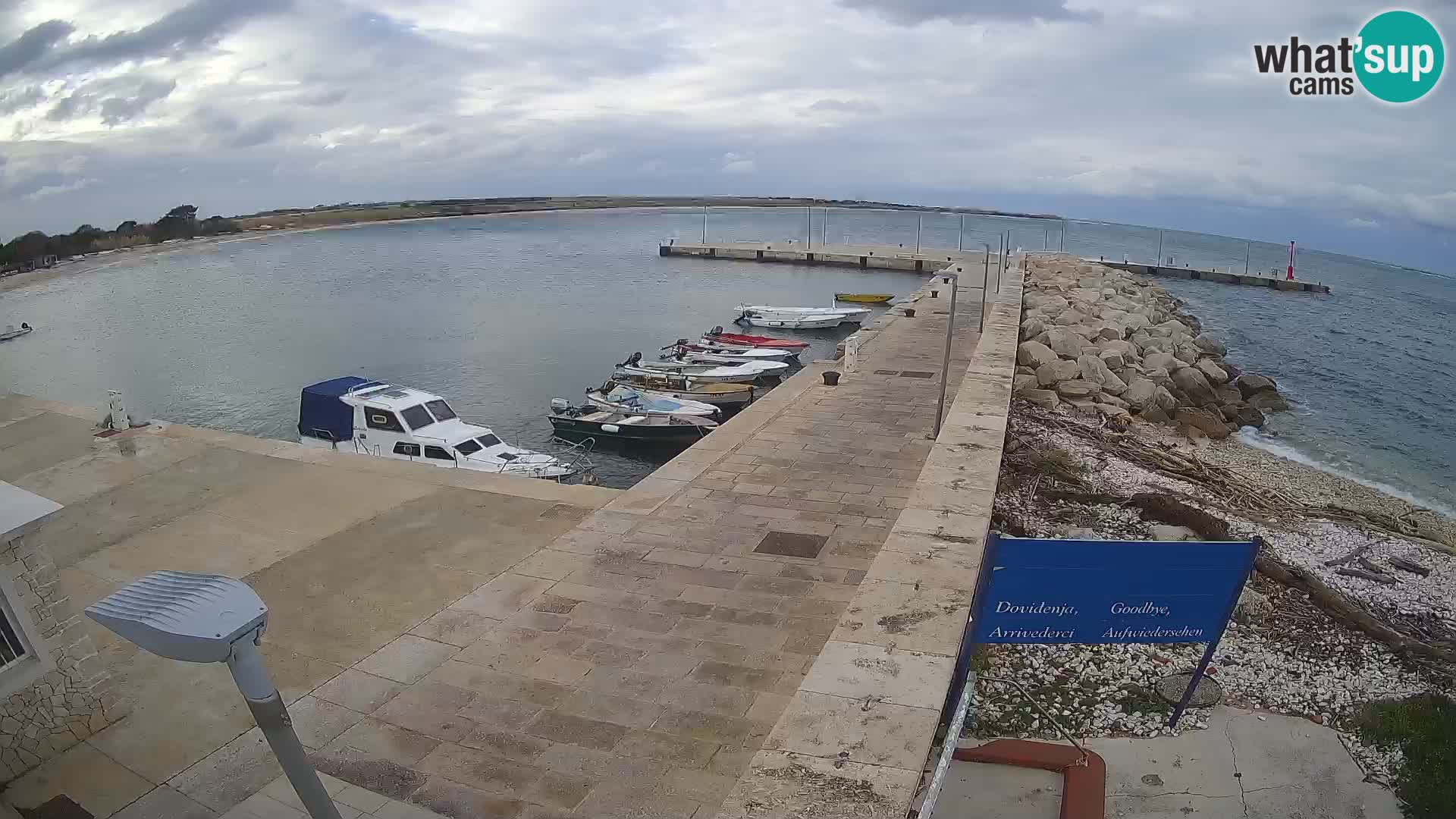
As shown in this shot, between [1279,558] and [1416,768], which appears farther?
[1279,558]

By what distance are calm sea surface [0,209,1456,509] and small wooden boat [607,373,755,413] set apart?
2817 millimetres

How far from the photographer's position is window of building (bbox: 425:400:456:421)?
1712cm

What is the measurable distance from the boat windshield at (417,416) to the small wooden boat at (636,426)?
489 centimetres

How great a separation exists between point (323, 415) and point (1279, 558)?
1652 cm

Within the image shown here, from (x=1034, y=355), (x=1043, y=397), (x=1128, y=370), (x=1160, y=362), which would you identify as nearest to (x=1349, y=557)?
(x=1043, y=397)

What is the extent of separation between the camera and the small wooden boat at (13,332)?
45.0 meters

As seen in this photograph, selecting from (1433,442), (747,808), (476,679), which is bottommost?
(1433,442)

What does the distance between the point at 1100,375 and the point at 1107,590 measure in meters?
14.5

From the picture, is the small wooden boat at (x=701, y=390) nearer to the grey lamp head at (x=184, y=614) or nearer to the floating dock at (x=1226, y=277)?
the grey lamp head at (x=184, y=614)

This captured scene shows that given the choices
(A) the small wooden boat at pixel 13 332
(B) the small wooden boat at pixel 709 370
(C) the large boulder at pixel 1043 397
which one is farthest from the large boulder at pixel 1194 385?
(A) the small wooden boat at pixel 13 332

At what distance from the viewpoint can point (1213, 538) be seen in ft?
29.2

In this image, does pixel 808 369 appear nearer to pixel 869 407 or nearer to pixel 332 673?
pixel 869 407

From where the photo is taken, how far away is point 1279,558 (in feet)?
28.9

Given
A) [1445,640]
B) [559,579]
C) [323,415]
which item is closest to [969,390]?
[1445,640]
